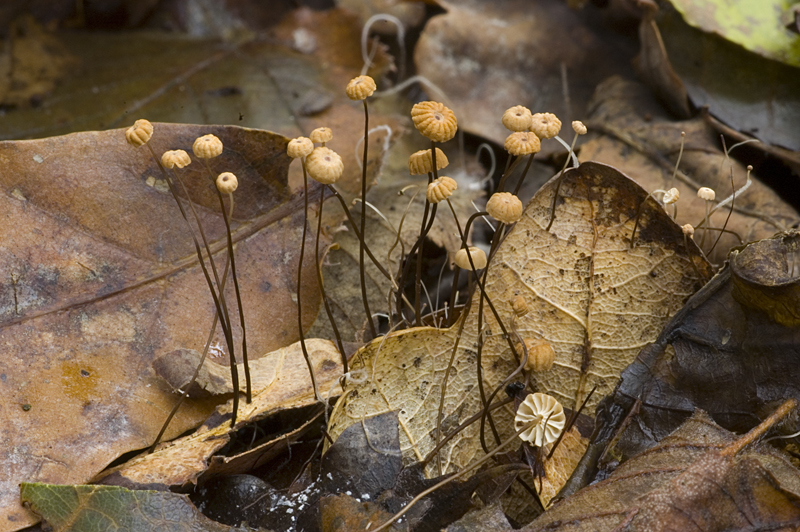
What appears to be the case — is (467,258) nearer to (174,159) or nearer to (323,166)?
(323,166)

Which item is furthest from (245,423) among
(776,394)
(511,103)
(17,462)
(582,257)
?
(511,103)

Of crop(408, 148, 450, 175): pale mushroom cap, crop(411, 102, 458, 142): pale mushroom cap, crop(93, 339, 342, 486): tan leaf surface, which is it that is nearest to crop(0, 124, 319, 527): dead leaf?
crop(93, 339, 342, 486): tan leaf surface

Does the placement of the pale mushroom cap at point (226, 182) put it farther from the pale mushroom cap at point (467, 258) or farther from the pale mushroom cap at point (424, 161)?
the pale mushroom cap at point (467, 258)

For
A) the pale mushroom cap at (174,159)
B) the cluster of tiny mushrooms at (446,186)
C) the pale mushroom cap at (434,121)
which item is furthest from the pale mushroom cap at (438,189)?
the pale mushroom cap at (174,159)

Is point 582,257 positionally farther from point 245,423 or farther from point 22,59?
point 22,59

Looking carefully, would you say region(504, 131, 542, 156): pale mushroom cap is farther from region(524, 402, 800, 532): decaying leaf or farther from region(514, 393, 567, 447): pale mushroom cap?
region(524, 402, 800, 532): decaying leaf
